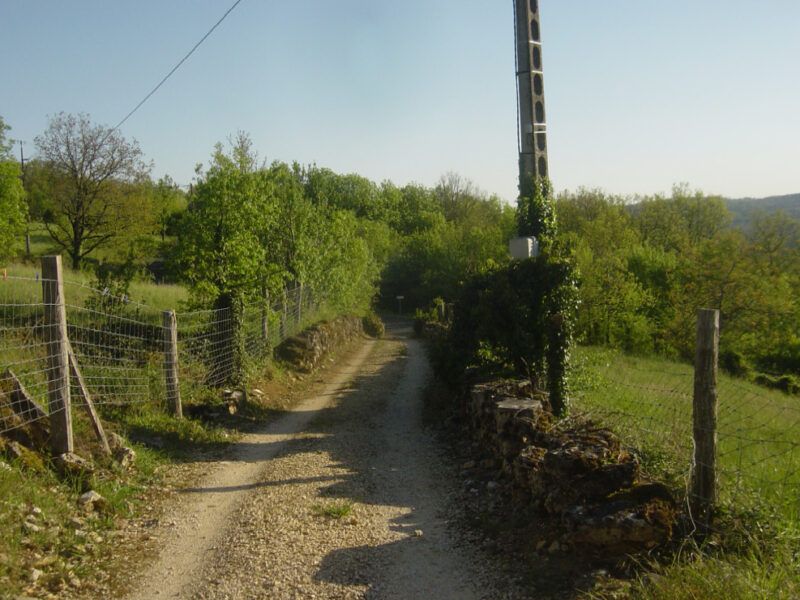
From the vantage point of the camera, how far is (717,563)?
381cm

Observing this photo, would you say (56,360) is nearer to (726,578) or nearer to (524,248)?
(524,248)

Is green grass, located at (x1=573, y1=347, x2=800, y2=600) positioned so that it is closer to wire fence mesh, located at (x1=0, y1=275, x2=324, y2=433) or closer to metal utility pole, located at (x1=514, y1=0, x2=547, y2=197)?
metal utility pole, located at (x1=514, y1=0, x2=547, y2=197)

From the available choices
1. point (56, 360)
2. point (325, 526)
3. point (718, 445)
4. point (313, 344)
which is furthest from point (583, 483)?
point (313, 344)

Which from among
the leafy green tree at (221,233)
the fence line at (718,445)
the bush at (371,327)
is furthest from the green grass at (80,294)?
the bush at (371,327)

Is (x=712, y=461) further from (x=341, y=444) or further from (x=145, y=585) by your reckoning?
(x=341, y=444)

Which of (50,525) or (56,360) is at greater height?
(56,360)

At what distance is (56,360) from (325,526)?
10.8 ft

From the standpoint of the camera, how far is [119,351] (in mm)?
10711

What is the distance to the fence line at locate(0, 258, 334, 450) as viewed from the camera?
6289 mm

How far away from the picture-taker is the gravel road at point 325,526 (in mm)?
4656

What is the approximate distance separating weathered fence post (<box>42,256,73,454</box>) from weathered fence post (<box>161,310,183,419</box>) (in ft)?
9.29

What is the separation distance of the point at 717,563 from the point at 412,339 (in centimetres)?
2420

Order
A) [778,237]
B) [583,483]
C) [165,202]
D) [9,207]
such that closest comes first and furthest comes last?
[583,483], [9,207], [778,237], [165,202]

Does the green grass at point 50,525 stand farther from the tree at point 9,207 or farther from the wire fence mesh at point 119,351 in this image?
the tree at point 9,207
